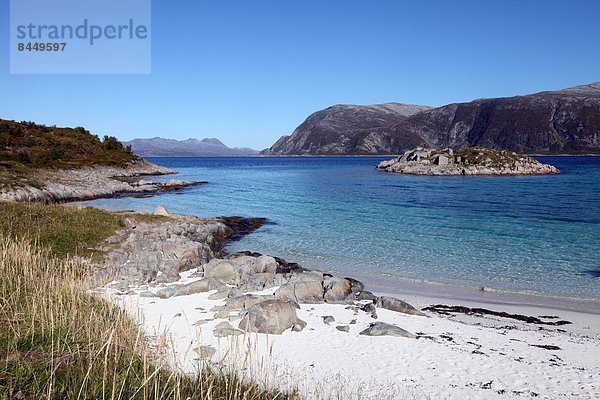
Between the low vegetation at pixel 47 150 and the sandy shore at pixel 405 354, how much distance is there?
3679 cm

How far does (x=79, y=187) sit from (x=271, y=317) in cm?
4552

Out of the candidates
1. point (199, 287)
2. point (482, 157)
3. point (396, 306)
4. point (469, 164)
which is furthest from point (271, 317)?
point (482, 157)

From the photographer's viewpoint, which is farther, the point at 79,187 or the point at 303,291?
the point at 79,187

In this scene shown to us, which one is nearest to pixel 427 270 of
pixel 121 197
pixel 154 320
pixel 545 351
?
pixel 545 351

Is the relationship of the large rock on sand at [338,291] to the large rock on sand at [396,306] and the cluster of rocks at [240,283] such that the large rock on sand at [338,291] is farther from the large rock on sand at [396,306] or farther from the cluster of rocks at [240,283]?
the large rock on sand at [396,306]

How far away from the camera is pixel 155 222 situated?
26.9 metres

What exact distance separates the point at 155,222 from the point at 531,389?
22617mm

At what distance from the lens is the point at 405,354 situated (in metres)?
10.3

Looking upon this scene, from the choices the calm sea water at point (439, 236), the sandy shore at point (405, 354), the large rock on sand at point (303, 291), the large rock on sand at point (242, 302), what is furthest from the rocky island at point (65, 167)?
the sandy shore at point (405, 354)

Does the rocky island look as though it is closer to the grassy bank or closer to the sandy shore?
the grassy bank

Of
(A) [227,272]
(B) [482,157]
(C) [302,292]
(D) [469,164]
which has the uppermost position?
(B) [482,157]

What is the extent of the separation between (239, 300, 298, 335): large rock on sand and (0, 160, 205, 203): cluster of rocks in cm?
3027

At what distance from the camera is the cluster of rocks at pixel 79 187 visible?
39594 mm

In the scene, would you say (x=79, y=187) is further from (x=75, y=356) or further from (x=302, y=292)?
(x=75, y=356)
